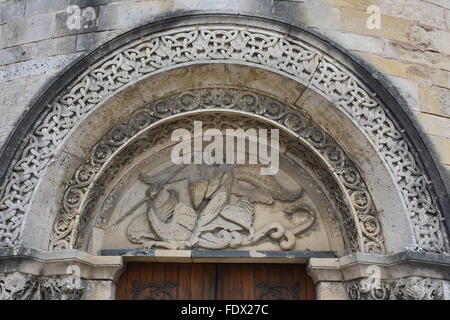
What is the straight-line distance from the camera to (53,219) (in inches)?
187

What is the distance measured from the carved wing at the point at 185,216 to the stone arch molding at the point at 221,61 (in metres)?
1.17

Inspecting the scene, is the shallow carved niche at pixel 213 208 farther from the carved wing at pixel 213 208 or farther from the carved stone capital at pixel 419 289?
the carved stone capital at pixel 419 289

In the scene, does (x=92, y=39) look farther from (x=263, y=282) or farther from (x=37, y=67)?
(x=263, y=282)

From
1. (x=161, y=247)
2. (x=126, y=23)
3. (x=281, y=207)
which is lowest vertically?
(x=161, y=247)

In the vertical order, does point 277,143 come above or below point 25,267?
above

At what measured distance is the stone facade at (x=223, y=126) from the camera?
4.69 m

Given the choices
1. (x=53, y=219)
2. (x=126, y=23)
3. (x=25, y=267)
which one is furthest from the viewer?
(x=126, y=23)

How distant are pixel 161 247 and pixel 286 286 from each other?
1157mm

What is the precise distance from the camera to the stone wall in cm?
495

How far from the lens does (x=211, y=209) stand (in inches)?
205

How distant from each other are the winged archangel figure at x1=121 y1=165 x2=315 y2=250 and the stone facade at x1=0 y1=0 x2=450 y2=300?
0.01m

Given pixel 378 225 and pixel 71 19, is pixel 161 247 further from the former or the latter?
pixel 71 19

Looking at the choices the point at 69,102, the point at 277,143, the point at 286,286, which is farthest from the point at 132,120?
the point at 286,286

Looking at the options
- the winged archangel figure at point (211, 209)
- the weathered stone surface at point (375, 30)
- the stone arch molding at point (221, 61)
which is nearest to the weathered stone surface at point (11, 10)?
the stone arch molding at point (221, 61)
